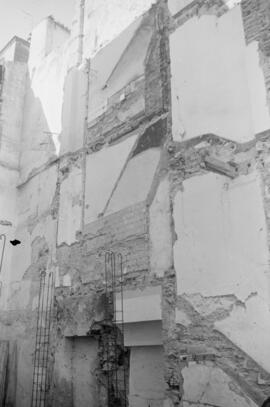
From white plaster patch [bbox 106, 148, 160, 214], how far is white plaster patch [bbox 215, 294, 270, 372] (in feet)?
5.67

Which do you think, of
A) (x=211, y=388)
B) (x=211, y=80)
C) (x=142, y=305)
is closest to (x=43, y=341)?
(x=142, y=305)

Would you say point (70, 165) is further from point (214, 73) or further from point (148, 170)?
point (214, 73)

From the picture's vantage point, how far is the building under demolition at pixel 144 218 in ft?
11.3

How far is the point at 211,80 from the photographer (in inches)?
159

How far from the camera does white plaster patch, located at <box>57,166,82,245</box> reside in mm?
5531

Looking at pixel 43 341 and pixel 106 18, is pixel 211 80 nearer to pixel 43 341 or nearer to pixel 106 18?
pixel 106 18

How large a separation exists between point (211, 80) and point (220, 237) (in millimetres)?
1547

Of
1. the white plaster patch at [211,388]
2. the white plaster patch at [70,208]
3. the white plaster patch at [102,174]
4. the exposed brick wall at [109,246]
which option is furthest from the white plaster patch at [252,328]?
the white plaster patch at [70,208]

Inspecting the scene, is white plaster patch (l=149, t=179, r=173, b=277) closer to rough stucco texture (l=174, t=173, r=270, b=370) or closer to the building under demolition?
the building under demolition

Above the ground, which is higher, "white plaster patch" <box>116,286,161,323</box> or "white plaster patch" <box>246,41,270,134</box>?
"white plaster patch" <box>246,41,270,134</box>

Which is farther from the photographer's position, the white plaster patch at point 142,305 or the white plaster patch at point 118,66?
the white plaster patch at point 118,66

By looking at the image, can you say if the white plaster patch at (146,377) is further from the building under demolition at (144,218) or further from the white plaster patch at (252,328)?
the white plaster patch at (252,328)

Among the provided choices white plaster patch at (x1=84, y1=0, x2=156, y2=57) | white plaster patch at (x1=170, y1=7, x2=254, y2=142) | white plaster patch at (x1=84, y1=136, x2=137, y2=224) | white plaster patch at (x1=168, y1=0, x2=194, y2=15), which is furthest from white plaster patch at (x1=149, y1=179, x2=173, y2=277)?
white plaster patch at (x1=84, y1=0, x2=156, y2=57)

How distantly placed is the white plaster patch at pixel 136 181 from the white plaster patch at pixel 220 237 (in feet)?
2.10
